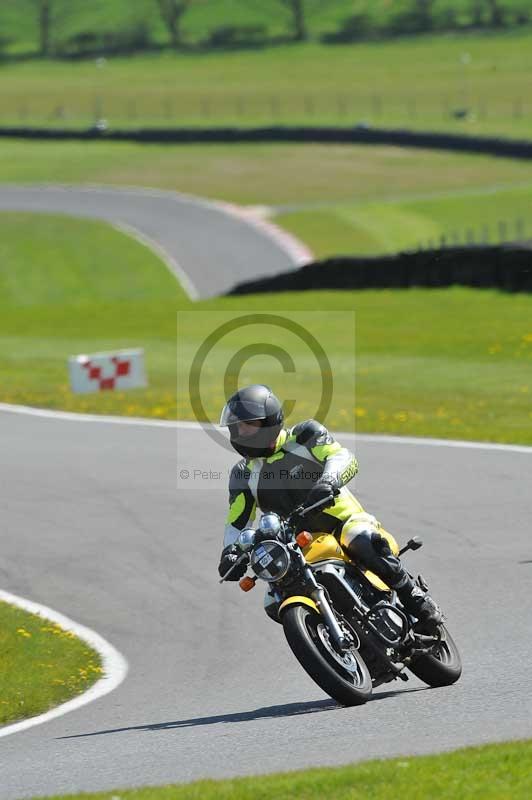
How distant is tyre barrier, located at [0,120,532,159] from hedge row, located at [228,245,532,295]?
36103 millimetres

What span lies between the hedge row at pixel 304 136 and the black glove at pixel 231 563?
6276 centimetres

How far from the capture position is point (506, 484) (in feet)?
46.9

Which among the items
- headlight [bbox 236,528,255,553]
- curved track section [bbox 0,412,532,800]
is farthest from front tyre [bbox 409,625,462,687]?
headlight [bbox 236,528,255,553]

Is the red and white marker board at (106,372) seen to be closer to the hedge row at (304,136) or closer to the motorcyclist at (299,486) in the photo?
the motorcyclist at (299,486)

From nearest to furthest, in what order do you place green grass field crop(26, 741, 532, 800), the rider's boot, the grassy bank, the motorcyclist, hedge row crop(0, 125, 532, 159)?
green grass field crop(26, 741, 532, 800) < the motorcyclist < the rider's boot < the grassy bank < hedge row crop(0, 125, 532, 159)

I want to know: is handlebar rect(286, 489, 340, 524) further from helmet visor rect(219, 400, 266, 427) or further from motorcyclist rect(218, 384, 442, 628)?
helmet visor rect(219, 400, 266, 427)

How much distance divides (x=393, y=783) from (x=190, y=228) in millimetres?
49866

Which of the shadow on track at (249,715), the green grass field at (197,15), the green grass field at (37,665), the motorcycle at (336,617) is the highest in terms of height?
the green grass field at (197,15)

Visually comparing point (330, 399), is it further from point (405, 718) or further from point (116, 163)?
point (116, 163)

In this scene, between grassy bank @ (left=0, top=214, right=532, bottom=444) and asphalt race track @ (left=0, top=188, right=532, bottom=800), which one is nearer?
asphalt race track @ (left=0, top=188, right=532, bottom=800)

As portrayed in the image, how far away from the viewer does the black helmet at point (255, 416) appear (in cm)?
821

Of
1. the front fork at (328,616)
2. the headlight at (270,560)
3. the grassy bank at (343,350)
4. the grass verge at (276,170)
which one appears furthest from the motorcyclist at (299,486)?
the grass verge at (276,170)

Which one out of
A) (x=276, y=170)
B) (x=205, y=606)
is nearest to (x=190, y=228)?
(x=276, y=170)

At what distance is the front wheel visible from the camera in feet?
25.9
